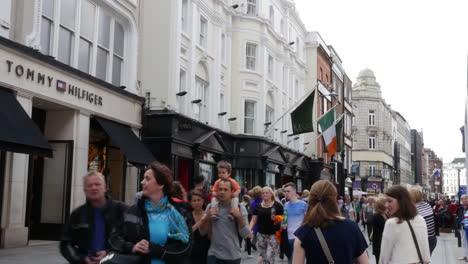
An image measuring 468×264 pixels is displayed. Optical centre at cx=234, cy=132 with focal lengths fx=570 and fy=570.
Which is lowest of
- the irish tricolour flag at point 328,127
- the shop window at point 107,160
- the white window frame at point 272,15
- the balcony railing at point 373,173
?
the shop window at point 107,160

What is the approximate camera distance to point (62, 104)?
15695mm

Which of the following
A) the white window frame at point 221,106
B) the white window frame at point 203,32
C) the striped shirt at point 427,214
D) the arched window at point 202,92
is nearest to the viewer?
the striped shirt at point 427,214

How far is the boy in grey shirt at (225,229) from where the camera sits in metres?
7.10

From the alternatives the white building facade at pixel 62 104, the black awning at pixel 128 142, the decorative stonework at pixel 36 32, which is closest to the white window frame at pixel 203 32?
the white building facade at pixel 62 104

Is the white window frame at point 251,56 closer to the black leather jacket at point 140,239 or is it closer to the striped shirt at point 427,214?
the striped shirt at point 427,214

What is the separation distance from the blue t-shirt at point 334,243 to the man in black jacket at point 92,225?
5.23 ft

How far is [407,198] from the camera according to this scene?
5.95 m

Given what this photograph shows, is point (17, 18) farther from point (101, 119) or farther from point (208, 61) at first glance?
point (208, 61)

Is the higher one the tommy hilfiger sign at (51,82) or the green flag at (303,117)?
the green flag at (303,117)

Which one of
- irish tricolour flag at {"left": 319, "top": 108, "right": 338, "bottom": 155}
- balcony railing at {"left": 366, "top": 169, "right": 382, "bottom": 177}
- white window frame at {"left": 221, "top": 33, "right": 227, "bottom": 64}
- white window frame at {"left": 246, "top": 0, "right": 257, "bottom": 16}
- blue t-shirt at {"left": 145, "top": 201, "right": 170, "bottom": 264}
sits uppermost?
white window frame at {"left": 246, "top": 0, "right": 257, "bottom": 16}

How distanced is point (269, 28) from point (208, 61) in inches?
281

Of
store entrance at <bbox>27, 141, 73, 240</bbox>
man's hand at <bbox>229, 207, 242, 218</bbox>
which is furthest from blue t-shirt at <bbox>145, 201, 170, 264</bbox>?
store entrance at <bbox>27, 141, 73, 240</bbox>

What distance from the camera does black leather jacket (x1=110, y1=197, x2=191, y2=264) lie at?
452 centimetres

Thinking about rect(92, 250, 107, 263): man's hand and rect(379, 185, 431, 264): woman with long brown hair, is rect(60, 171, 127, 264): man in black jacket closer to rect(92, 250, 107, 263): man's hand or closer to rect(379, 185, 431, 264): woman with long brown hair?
rect(92, 250, 107, 263): man's hand
